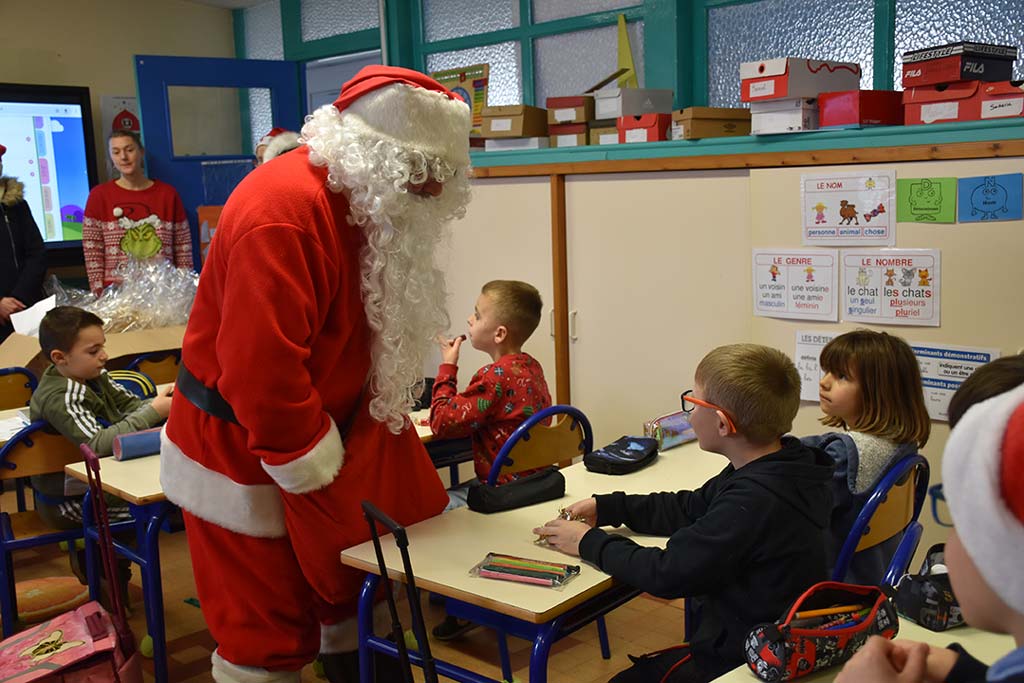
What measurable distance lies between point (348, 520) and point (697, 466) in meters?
0.92

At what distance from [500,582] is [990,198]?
193cm

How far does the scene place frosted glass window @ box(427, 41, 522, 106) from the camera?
5.01m

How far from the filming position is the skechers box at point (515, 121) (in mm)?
4070

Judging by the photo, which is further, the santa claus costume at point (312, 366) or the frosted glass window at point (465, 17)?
the frosted glass window at point (465, 17)

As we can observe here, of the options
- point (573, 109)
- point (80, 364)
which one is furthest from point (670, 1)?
point (80, 364)

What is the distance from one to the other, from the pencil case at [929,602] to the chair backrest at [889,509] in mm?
324

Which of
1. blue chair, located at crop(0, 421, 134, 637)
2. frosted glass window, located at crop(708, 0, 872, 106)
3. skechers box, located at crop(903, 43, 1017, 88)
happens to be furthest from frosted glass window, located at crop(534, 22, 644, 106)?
blue chair, located at crop(0, 421, 134, 637)

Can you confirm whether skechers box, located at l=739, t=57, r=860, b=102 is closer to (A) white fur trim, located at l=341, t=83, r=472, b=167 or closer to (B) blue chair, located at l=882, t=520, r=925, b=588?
(A) white fur trim, located at l=341, t=83, r=472, b=167

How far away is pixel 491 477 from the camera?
2486 millimetres

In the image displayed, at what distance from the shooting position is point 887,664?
117 cm

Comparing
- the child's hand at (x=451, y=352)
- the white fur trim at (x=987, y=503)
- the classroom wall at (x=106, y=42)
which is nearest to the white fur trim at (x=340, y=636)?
Result: the child's hand at (x=451, y=352)

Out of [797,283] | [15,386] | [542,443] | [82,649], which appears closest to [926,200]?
[797,283]

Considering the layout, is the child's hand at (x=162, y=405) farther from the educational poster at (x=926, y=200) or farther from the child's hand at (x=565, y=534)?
the educational poster at (x=926, y=200)

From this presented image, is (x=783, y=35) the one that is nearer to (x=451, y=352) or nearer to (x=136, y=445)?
(x=451, y=352)
